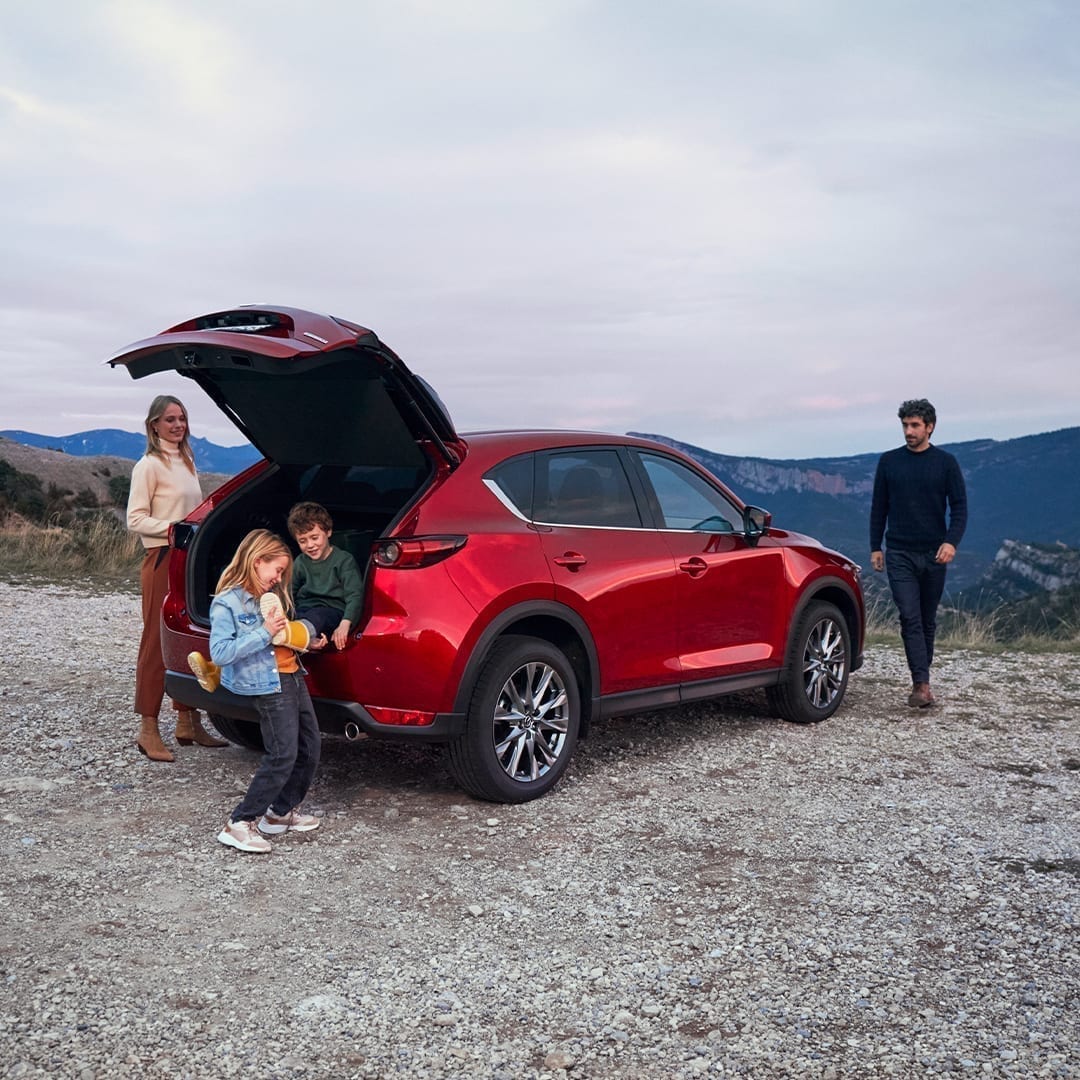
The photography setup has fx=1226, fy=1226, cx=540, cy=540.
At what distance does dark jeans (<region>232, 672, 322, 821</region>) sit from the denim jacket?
0.25 ft

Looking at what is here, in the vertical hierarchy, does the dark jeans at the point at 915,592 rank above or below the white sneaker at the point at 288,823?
above

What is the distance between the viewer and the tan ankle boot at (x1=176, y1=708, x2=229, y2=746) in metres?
6.97

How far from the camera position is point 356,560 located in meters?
5.99

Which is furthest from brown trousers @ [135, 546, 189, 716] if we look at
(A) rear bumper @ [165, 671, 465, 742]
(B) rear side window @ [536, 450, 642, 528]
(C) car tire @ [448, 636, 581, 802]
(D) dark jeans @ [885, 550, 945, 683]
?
(D) dark jeans @ [885, 550, 945, 683]

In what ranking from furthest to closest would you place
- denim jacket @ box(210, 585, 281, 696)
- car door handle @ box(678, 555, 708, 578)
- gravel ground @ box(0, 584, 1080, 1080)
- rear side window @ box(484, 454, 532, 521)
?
car door handle @ box(678, 555, 708, 578)
rear side window @ box(484, 454, 532, 521)
denim jacket @ box(210, 585, 281, 696)
gravel ground @ box(0, 584, 1080, 1080)

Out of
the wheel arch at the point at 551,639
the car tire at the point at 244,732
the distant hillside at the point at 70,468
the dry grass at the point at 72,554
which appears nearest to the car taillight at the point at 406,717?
the wheel arch at the point at 551,639

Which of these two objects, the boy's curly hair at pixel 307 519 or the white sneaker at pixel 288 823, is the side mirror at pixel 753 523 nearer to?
the boy's curly hair at pixel 307 519

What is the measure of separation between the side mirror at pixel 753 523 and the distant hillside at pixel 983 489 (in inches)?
2875

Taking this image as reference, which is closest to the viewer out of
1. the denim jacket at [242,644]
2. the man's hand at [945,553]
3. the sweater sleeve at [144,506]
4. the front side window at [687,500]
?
the denim jacket at [242,644]

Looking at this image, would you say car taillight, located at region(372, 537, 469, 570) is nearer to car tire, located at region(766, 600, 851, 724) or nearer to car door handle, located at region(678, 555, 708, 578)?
car door handle, located at region(678, 555, 708, 578)

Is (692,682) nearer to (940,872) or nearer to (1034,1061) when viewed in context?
(940,872)

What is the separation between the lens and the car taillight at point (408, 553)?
17.7 feet

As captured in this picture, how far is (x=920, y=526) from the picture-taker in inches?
340

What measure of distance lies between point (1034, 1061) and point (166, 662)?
4.41 metres
